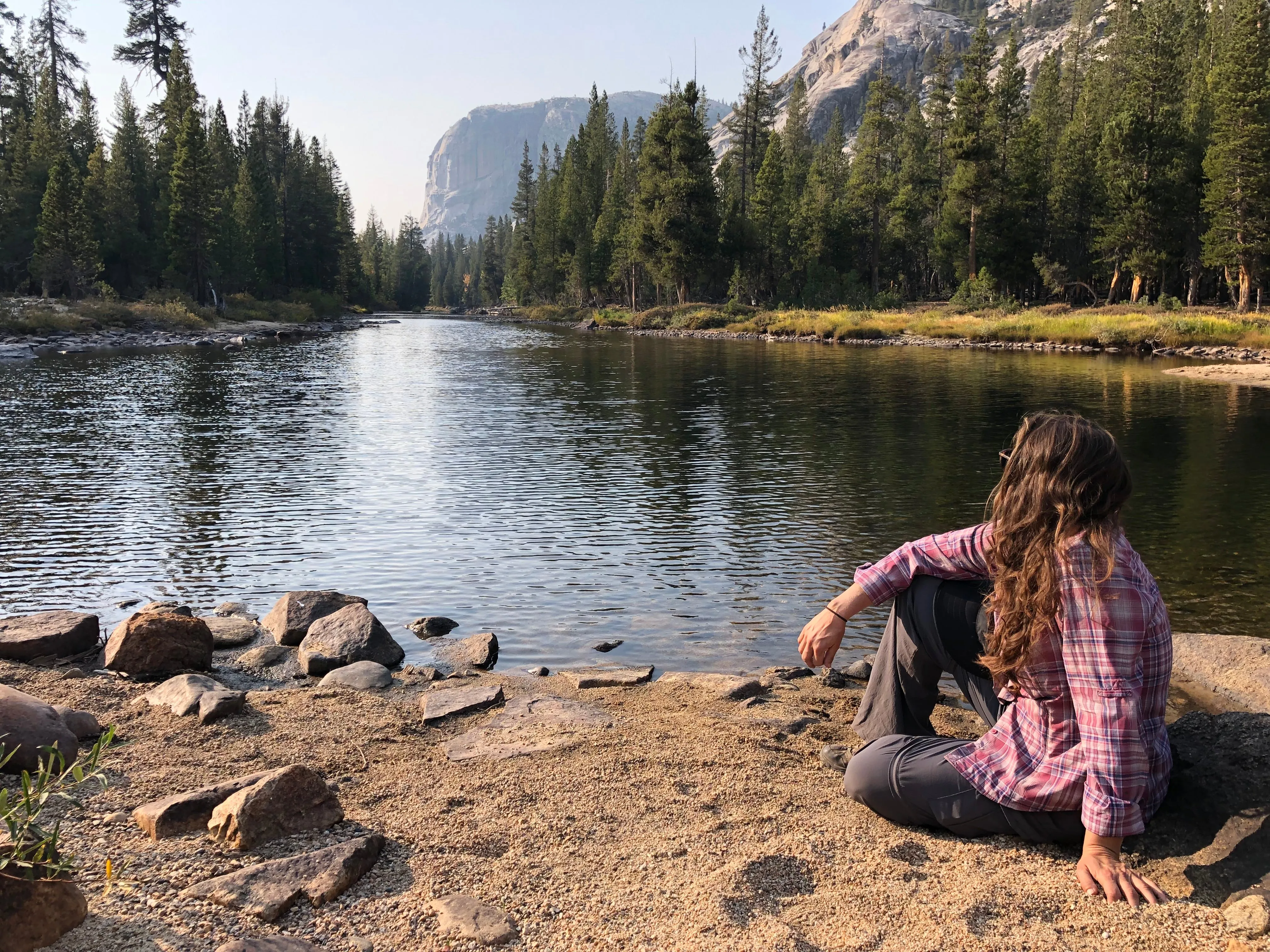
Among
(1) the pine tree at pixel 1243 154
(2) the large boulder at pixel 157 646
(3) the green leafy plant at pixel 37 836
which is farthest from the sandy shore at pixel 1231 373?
(3) the green leafy plant at pixel 37 836

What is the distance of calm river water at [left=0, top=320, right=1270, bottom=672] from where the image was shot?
982cm

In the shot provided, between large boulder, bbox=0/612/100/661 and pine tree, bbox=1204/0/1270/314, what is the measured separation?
5419cm

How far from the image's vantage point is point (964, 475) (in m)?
16.1

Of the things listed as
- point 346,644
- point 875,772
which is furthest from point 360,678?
point 875,772

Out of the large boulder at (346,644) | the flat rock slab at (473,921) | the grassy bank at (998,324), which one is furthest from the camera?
the grassy bank at (998,324)

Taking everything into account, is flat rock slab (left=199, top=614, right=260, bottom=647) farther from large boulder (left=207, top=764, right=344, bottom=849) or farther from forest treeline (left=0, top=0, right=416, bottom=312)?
forest treeline (left=0, top=0, right=416, bottom=312)

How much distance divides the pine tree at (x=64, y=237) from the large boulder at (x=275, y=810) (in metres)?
65.9

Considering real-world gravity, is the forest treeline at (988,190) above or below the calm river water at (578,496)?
above

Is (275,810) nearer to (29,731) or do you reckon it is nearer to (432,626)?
(29,731)

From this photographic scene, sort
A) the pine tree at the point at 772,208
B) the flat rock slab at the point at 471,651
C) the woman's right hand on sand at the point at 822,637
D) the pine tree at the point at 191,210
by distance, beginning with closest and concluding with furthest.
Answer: the woman's right hand on sand at the point at 822,637 → the flat rock slab at the point at 471,651 → the pine tree at the point at 191,210 → the pine tree at the point at 772,208

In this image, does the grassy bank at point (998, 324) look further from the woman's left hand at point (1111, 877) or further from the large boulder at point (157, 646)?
the large boulder at point (157, 646)

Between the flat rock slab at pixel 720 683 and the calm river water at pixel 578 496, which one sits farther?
the calm river water at pixel 578 496

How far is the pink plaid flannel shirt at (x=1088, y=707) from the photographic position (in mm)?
3496

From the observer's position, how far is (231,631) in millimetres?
8492
